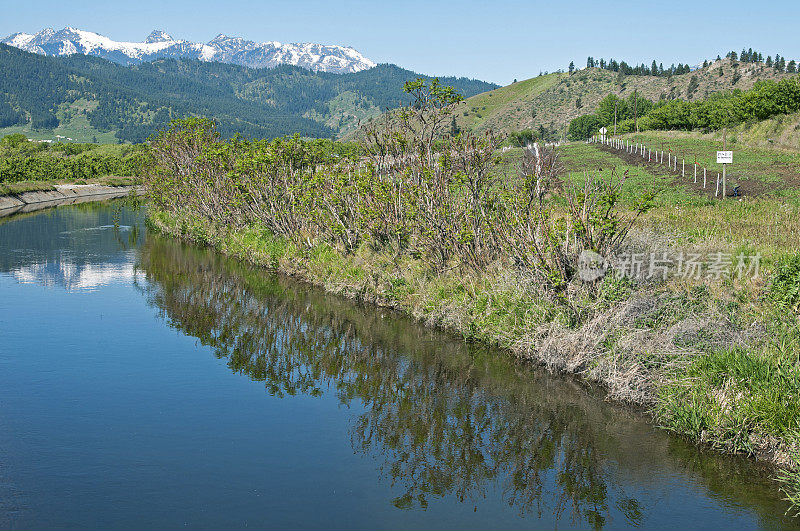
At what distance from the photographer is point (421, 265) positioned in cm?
2178

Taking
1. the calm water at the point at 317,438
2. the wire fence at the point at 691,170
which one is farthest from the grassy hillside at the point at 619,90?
the calm water at the point at 317,438

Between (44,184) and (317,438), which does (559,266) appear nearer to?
(317,438)

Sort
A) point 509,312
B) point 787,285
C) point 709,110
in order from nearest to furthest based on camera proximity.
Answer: point 787,285 → point 509,312 → point 709,110

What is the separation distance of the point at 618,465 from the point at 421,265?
10.9 m

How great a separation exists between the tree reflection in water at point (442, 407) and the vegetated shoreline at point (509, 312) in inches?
16.4

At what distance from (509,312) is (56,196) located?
66.4m

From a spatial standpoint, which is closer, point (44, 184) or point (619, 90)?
point (44, 184)

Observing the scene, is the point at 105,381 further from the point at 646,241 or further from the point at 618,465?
Result: the point at 646,241

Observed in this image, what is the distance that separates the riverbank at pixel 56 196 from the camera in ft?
194

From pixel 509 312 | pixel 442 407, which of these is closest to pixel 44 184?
pixel 509 312

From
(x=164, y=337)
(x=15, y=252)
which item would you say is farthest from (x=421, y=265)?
(x=15, y=252)

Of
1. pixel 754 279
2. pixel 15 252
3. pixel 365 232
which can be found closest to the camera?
pixel 754 279

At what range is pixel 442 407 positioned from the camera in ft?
47.7

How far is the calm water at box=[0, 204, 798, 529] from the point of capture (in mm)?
10570
